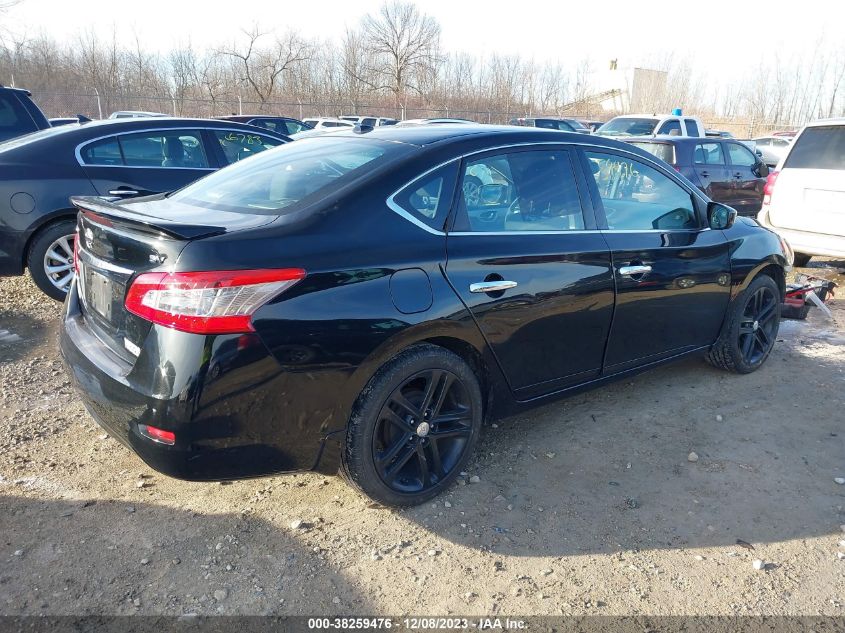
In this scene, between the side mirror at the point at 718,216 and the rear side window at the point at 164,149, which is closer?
the side mirror at the point at 718,216

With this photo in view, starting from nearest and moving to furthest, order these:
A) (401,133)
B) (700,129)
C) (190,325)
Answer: (190,325) → (401,133) → (700,129)

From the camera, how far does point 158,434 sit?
2.42m

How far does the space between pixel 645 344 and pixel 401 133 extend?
1855mm

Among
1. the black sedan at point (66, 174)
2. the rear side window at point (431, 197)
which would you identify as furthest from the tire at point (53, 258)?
the rear side window at point (431, 197)

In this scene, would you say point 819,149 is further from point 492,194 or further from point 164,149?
point 164,149

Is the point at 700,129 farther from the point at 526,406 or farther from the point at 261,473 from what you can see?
the point at 261,473

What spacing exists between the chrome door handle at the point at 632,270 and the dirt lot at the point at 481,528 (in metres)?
0.92

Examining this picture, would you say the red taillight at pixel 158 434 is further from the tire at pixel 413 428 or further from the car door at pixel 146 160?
the car door at pixel 146 160

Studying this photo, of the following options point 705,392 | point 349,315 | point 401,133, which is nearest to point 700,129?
point 705,392

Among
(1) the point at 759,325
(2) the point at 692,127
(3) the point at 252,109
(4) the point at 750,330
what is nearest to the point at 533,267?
(4) the point at 750,330

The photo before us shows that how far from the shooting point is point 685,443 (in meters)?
3.72

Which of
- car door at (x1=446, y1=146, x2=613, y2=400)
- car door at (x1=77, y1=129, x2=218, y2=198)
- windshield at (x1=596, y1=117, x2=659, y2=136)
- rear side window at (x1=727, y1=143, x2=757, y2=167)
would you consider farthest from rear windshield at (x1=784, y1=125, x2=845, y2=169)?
windshield at (x1=596, y1=117, x2=659, y2=136)

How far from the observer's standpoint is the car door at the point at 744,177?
11.3m

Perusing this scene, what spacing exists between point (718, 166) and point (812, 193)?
152 inches
